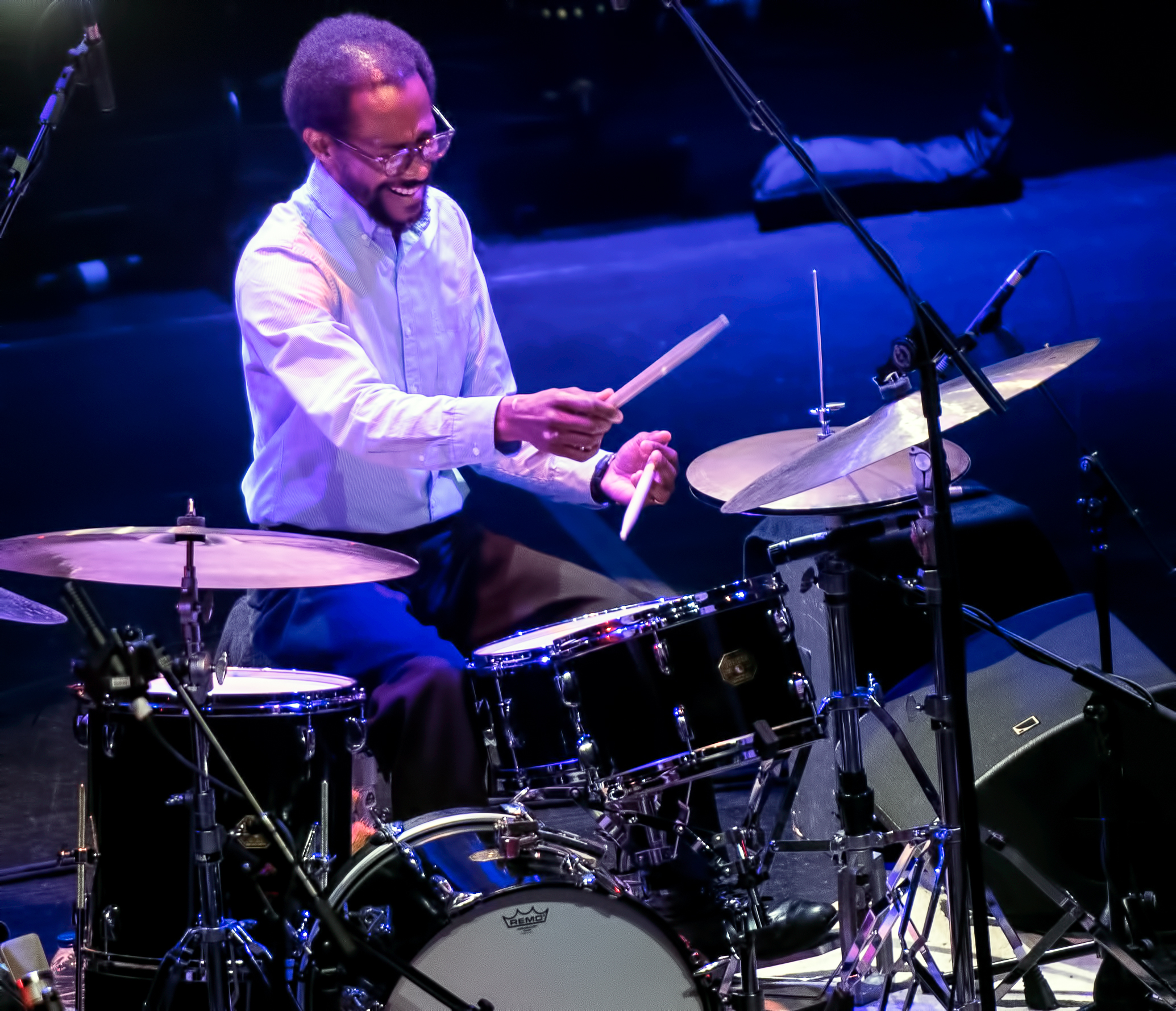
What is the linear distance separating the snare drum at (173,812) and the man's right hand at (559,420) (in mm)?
545

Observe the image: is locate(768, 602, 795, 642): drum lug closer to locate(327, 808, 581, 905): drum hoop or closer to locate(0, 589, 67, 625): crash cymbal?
locate(327, 808, 581, 905): drum hoop

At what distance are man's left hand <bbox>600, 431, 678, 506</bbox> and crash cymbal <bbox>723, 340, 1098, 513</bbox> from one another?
40 cm

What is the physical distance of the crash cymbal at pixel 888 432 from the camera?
1.90 m

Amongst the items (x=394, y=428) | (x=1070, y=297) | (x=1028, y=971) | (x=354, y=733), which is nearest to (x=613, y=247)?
(x=1070, y=297)

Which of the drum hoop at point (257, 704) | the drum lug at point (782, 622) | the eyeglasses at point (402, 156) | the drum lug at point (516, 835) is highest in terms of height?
the eyeglasses at point (402, 156)

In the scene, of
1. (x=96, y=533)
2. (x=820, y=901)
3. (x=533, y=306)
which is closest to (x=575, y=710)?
(x=96, y=533)

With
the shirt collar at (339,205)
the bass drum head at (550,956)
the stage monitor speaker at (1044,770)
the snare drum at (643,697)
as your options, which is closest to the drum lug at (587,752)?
the snare drum at (643,697)

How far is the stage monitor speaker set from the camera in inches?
103

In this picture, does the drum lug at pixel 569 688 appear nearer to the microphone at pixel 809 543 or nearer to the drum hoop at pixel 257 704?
the drum hoop at pixel 257 704

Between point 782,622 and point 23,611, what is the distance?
→ 48.0 inches

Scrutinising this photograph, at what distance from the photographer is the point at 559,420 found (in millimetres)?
2291

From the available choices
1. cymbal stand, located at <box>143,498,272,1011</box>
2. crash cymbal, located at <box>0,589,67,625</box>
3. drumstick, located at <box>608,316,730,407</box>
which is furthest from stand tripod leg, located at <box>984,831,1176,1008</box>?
crash cymbal, located at <box>0,589,67,625</box>

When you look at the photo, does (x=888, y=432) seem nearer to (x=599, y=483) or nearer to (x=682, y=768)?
(x=682, y=768)

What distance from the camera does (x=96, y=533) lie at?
1853 mm
